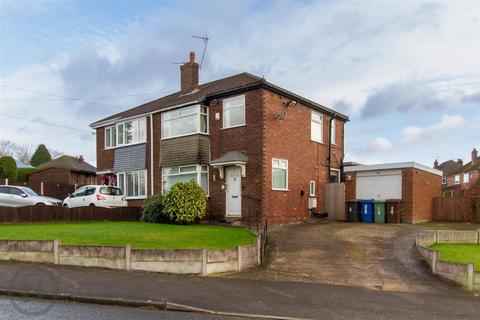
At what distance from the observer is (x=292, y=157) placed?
1806cm

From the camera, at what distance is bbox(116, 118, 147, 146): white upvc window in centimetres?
2102

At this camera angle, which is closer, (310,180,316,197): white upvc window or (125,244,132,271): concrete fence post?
(125,244,132,271): concrete fence post

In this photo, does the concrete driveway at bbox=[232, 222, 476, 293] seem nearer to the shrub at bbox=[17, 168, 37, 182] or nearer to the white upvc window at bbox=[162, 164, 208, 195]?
the white upvc window at bbox=[162, 164, 208, 195]

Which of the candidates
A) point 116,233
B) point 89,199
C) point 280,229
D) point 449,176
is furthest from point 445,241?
point 449,176

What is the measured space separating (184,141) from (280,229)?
20.1 feet

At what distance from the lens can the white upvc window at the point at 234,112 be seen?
56.3 ft

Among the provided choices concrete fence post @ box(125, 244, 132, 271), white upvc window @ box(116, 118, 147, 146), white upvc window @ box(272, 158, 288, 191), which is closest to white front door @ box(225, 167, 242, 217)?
white upvc window @ box(272, 158, 288, 191)

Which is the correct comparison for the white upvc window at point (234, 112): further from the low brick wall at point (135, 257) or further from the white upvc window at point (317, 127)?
the low brick wall at point (135, 257)

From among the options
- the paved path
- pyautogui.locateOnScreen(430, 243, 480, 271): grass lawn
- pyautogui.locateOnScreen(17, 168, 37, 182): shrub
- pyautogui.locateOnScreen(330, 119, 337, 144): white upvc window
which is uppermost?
pyautogui.locateOnScreen(330, 119, 337, 144): white upvc window

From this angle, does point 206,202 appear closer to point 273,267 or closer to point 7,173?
point 273,267

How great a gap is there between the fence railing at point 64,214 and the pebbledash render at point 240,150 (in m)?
2.04

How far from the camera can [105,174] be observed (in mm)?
23359

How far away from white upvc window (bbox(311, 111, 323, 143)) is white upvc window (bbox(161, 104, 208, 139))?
528cm

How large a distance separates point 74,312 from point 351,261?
700 centimetres
